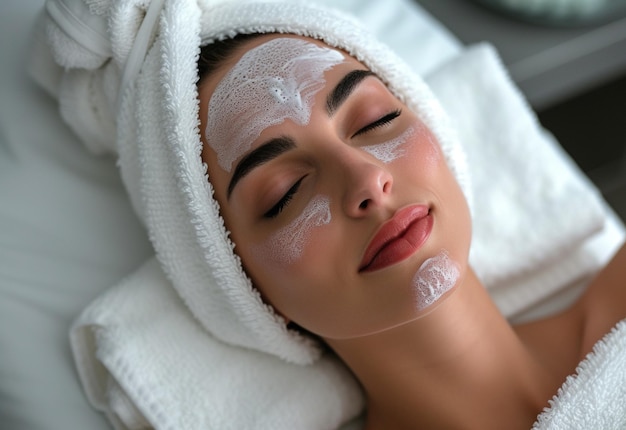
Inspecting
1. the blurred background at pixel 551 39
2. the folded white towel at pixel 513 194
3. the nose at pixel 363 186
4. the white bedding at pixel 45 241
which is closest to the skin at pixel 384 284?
the nose at pixel 363 186

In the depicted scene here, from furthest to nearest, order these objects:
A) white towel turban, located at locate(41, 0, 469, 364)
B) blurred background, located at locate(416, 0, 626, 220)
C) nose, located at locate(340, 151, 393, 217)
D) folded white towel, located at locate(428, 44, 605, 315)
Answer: blurred background, located at locate(416, 0, 626, 220)
folded white towel, located at locate(428, 44, 605, 315)
white towel turban, located at locate(41, 0, 469, 364)
nose, located at locate(340, 151, 393, 217)

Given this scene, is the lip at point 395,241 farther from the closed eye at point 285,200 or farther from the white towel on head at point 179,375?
the white towel on head at point 179,375

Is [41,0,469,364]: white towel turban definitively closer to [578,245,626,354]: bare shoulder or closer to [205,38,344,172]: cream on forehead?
[205,38,344,172]: cream on forehead

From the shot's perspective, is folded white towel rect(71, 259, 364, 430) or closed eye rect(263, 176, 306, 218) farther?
folded white towel rect(71, 259, 364, 430)

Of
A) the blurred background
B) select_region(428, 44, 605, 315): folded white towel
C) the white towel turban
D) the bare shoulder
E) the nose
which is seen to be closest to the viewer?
the nose

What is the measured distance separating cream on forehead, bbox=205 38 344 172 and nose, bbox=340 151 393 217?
0.32 feet

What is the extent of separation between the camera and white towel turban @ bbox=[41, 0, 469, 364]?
3.21 feet

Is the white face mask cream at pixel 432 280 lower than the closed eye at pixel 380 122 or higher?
lower

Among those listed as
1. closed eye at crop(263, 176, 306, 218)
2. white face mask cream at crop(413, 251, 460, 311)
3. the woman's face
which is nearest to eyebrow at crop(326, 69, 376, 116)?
the woman's face

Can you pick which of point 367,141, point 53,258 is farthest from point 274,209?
point 53,258

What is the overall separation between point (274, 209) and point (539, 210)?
56 cm

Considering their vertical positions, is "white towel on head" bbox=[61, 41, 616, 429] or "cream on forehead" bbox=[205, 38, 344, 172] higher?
"cream on forehead" bbox=[205, 38, 344, 172]

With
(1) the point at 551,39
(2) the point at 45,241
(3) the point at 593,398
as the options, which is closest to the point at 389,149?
(3) the point at 593,398

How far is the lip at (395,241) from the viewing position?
88 cm
